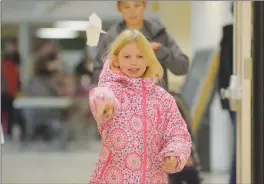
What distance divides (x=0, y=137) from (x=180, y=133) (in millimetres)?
864

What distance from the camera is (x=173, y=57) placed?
9.03 feet

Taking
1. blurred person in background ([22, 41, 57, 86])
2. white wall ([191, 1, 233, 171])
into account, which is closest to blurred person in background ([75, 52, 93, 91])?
white wall ([191, 1, 233, 171])

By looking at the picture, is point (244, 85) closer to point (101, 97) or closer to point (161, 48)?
point (161, 48)

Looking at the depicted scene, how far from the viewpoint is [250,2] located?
2.88m

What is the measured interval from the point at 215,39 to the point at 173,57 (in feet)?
5.31

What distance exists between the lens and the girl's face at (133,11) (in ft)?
8.79

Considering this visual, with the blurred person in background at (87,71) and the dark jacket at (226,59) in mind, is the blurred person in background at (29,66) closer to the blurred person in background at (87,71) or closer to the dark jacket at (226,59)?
the blurred person in background at (87,71)

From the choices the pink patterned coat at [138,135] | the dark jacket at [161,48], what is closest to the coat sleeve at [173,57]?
the dark jacket at [161,48]

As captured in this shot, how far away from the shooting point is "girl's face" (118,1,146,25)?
2680 mm

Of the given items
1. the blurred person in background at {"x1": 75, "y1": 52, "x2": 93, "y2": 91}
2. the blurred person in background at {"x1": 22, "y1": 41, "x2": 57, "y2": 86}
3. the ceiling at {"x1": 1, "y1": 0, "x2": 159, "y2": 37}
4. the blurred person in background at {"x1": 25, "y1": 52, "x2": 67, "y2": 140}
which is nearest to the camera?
the ceiling at {"x1": 1, "y1": 0, "x2": 159, "y2": 37}

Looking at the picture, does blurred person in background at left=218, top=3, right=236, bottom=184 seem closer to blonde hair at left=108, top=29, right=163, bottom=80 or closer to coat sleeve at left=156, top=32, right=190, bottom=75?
coat sleeve at left=156, top=32, right=190, bottom=75

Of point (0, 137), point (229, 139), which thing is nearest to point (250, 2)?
point (0, 137)

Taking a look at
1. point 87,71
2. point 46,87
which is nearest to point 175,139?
point 87,71
